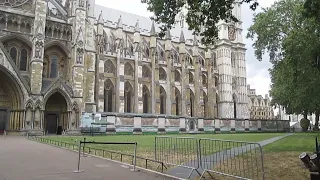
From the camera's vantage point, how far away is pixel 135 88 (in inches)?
1654

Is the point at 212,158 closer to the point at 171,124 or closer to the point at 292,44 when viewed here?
the point at 292,44

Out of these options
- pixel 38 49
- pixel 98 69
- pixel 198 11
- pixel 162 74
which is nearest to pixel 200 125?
pixel 162 74

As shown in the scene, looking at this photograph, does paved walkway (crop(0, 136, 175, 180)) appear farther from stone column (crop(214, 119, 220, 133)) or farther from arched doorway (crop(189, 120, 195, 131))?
stone column (crop(214, 119, 220, 133))

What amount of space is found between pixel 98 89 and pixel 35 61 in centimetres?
1174

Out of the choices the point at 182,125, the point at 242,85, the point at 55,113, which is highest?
the point at 242,85

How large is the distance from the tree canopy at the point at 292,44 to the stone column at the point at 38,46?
2081 centimetres

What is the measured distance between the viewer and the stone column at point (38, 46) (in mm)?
26391

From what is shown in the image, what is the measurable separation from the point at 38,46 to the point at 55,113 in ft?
23.8

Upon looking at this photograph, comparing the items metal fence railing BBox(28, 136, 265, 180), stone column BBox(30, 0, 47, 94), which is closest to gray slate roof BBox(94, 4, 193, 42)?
stone column BBox(30, 0, 47, 94)

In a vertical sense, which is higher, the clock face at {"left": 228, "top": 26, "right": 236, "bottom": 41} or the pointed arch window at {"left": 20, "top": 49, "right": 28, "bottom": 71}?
the clock face at {"left": 228, "top": 26, "right": 236, "bottom": 41}

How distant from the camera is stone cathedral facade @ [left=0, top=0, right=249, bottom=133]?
26641mm

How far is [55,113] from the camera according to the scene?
29.4 meters

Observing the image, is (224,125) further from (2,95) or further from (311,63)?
(2,95)

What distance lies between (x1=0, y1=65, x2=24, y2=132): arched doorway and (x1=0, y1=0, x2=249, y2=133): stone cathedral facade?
0.31 ft
